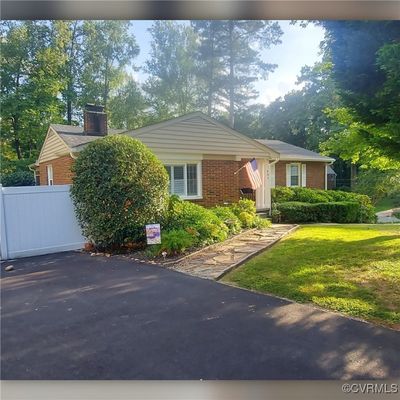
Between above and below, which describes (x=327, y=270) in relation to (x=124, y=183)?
below

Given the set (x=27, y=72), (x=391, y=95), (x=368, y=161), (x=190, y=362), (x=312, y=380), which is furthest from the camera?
(x=27, y=72)

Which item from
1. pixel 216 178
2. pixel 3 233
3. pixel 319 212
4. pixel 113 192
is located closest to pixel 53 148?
pixel 3 233

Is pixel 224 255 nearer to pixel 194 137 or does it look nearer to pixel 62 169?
pixel 194 137

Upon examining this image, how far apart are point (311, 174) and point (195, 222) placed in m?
11.7

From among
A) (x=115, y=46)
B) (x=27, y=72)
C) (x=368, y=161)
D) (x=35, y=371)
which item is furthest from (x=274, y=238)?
(x=115, y=46)

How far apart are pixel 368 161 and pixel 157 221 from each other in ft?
18.9

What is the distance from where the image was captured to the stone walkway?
16.7 feet

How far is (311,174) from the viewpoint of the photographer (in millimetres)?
17031

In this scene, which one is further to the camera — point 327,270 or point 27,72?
point 27,72

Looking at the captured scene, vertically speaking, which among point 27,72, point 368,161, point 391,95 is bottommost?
point 368,161

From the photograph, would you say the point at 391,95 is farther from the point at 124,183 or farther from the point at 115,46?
the point at 115,46

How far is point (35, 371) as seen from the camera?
2.50 metres

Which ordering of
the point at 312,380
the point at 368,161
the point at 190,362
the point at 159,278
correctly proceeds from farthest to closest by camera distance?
the point at 368,161
the point at 159,278
the point at 190,362
the point at 312,380

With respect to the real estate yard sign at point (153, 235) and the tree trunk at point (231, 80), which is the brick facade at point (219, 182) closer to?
the real estate yard sign at point (153, 235)
